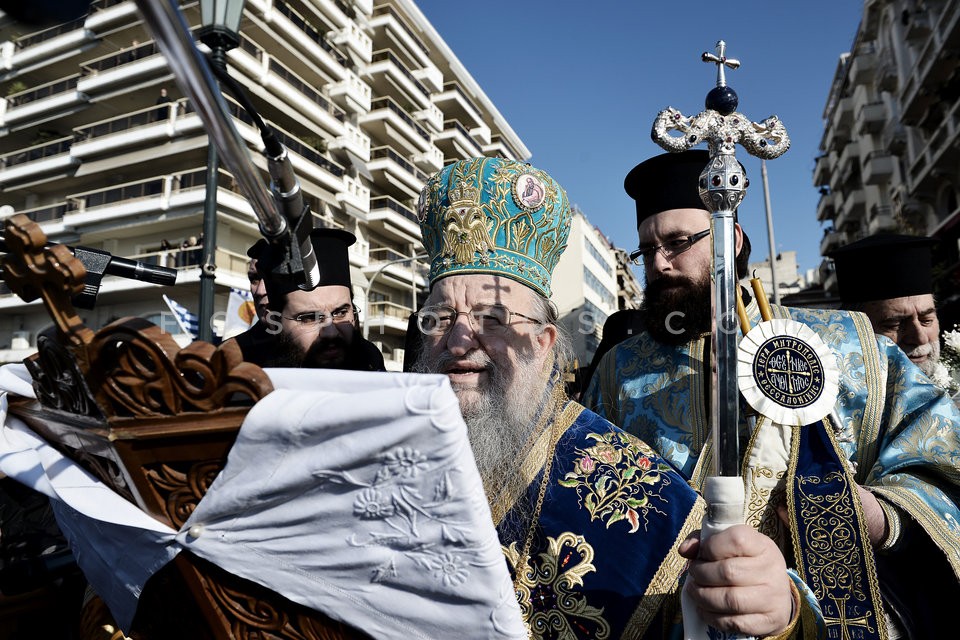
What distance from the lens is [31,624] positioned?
2.04 metres

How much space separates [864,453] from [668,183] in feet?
4.01

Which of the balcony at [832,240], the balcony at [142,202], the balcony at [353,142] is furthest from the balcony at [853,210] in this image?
the balcony at [142,202]

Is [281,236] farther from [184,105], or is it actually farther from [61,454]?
[184,105]

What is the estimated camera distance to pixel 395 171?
34.2 m

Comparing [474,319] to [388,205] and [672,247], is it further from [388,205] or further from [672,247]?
[388,205]

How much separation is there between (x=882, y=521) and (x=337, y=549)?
162 centimetres

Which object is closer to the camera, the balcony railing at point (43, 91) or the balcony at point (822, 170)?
the balcony railing at point (43, 91)

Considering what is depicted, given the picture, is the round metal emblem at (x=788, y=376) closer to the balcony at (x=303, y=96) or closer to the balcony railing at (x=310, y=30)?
the balcony at (x=303, y=96)

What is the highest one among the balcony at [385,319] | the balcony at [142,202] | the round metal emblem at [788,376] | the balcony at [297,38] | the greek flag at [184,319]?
the balcony at [297,38]

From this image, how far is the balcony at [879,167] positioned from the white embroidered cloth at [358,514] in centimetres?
4099

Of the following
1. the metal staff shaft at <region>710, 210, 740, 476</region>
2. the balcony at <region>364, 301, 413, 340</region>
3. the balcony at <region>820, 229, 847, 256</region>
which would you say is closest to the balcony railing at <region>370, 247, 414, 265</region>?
the balcony at <region>364, 301, 413, 340</region>

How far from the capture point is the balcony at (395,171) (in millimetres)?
33656

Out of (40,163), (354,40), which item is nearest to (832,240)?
(354,40)

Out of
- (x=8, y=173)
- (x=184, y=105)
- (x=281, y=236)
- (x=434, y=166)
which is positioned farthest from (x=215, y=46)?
(x=434, y=166)
